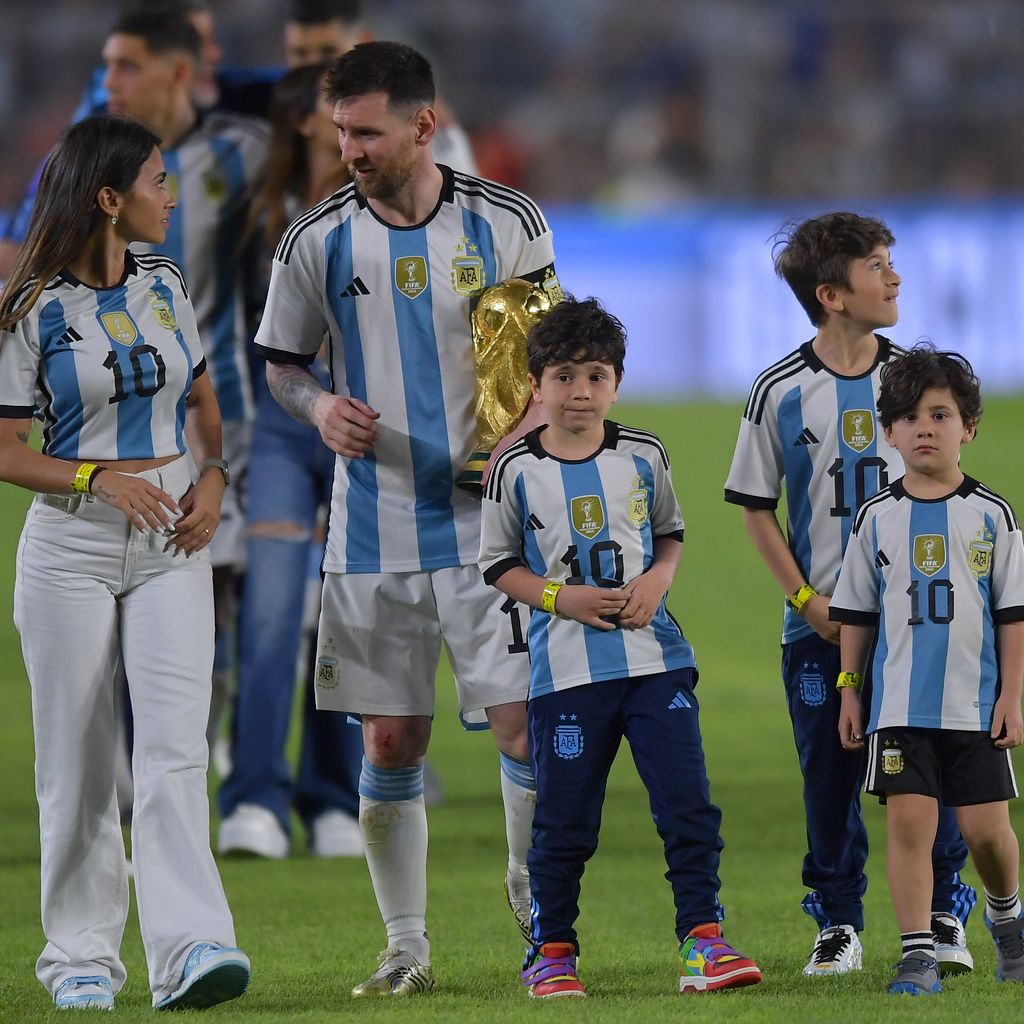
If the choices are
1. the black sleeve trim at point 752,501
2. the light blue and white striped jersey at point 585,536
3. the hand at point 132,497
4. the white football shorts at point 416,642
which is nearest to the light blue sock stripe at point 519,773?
the white football shorts at point 416,642

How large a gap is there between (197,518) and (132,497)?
0.19m

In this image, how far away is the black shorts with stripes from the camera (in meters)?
4.27

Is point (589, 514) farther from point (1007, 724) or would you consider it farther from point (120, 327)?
point (120, 327)

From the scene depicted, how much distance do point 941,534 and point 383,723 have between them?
1.34 m

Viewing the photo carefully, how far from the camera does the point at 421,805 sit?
190 inches

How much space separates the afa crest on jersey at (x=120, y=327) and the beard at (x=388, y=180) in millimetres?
607

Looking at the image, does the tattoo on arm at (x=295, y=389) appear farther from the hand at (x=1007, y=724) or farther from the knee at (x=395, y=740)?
the hand at (x=1007, y=724)

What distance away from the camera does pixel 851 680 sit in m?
4.42

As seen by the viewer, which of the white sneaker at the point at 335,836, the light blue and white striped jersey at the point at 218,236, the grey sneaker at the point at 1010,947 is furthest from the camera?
the light blue and white striped jersey at the point at 218,236

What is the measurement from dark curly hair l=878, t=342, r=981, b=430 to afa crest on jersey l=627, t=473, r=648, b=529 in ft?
1.76

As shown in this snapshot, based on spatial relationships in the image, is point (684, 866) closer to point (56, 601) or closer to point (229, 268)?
point (56, 601)

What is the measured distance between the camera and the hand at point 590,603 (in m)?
4.27

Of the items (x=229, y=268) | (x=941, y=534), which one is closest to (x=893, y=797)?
(x=941, y=534)

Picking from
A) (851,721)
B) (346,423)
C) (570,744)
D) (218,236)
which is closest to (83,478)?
(346,423)
